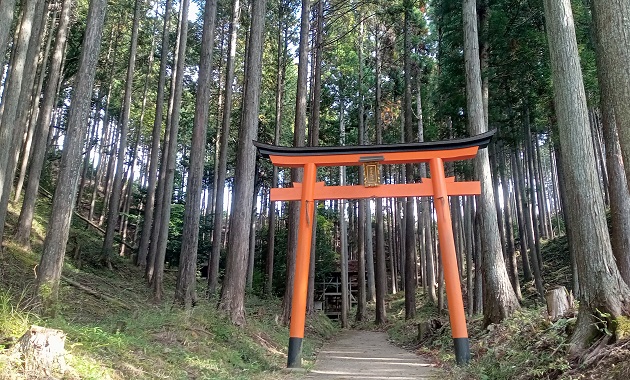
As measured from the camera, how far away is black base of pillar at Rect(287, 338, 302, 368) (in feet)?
24.7

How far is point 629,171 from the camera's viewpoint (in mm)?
4383

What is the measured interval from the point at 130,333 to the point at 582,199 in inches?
256

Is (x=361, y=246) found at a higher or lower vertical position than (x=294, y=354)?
higher

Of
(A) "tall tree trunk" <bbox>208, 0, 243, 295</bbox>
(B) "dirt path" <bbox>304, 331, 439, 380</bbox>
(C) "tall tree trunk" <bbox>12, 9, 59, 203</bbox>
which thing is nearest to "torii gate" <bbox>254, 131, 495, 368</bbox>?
(B) "dirt path" <bbox>304, 331, 439, 380</bbox>

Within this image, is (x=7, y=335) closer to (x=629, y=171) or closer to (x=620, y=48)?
(x=629, y=171)

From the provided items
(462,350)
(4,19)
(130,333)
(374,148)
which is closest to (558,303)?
(462,350)

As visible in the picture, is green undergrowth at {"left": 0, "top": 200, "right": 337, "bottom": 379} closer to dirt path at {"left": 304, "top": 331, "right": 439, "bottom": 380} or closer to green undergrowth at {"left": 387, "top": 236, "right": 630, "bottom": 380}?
dirt path at {"left": 304, "top": 331, "right": 439, "bottom": 380}

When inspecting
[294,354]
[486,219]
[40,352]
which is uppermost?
[486,219]

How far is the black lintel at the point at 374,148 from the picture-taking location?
826cm

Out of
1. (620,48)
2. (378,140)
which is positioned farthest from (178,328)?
(378,140)

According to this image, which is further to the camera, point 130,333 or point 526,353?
point 130,333

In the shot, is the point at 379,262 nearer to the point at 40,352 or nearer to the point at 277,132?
the point at 277,132

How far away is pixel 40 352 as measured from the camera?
3.86m

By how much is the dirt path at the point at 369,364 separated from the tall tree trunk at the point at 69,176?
427cm
